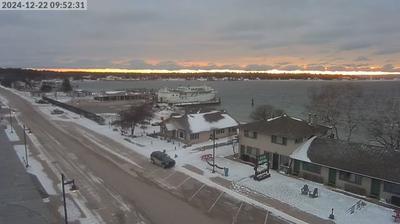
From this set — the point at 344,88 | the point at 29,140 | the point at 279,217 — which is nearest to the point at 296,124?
the point at 279,217

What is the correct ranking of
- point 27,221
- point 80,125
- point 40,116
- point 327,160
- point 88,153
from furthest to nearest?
point 40,116 → point 80,125 → point 88,153 → point 327,160 → point 27,221

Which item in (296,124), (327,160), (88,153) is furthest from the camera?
(88,153)

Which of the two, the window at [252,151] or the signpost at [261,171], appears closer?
the signpost at [261,171]

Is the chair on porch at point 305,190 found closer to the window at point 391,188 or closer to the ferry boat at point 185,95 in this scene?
the window at point 391,188

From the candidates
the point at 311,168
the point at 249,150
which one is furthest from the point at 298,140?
the point at 249,150

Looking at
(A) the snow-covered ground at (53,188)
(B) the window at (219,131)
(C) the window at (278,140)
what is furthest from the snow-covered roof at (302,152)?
(A) the snow-covered ground at (53,188)

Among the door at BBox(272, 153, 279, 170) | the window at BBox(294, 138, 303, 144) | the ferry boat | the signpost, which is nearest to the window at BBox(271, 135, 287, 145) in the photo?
the window at BBox(294, 138, 303, 144)

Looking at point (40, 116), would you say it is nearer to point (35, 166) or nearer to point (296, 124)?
point (35, 166)
